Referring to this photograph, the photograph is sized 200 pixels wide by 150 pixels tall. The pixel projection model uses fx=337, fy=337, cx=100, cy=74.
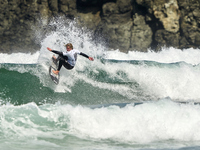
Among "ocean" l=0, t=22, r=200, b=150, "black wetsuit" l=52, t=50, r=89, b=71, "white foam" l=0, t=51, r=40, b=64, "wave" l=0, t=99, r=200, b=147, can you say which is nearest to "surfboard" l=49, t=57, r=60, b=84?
"black wetsuit" l=52, t=50, r=89, b=71

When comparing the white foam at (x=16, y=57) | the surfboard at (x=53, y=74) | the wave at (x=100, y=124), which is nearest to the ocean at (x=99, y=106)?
the wave at (x=100, y=124)

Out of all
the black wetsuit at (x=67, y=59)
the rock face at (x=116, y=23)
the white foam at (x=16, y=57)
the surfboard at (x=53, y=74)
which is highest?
the rock face at (x=116, y=23)

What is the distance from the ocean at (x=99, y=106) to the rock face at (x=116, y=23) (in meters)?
12.5

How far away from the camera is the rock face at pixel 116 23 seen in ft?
89.6

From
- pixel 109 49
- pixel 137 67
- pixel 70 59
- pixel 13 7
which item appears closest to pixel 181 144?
pixel 70 59

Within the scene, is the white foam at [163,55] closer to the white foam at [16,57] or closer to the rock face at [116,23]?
the rock face at [116,23]

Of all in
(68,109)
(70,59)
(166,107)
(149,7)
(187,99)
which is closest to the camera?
(68,109)

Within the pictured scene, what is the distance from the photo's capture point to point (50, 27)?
27.5 metres

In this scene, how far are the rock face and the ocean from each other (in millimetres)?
12522

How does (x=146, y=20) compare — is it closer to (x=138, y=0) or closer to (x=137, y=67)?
(x=138, y=0)

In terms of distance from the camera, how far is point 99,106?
8.77 meters

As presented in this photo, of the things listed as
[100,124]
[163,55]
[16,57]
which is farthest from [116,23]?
[100,124]

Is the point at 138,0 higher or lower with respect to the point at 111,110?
higher

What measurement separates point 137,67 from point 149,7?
15507mm
